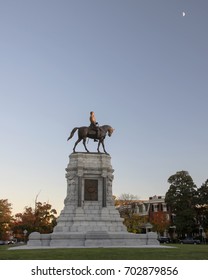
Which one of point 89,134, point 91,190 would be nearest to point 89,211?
point 91,190

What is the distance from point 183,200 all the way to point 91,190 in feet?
131

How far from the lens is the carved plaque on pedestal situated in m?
38.9

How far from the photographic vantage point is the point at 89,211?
3803 cm

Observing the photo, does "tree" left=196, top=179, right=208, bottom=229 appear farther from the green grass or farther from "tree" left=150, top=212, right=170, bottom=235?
the green grass

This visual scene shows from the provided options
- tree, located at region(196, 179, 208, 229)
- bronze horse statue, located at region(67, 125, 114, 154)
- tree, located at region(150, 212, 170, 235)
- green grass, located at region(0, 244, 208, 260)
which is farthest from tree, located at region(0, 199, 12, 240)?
green grass, located at region(0, 244, 208, 260)

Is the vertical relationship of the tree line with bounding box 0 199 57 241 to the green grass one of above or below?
above

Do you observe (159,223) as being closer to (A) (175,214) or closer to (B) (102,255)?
(A) (175,214)

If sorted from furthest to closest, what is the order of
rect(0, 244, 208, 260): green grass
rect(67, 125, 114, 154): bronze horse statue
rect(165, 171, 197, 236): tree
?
rect(165, 171, 197, 236): tree → rect(67, 125, 114, 154): bronze horse statue → rect(0, 244, 208, 260): green grass

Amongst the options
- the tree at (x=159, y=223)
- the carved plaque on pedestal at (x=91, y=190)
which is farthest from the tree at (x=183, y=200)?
the carved plaque on pedestal at (x=91, y=190)

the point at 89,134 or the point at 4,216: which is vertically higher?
the point at 89,134

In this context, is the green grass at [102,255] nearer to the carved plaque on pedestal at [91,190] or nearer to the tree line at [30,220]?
the carved plaque on pedestal at [91,190]

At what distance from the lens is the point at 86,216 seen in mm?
37531
